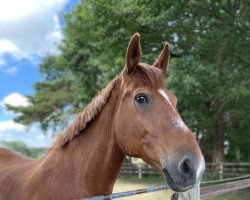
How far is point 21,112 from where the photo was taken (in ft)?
94.3

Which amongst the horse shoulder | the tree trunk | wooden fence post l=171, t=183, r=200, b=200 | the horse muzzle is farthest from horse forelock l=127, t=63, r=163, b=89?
the tree trunk

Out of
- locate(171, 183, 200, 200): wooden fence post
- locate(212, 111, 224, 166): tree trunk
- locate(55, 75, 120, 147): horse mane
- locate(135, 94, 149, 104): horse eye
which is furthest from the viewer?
locate(212, 111, 224, 166): tree trunk

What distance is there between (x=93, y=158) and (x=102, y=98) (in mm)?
403

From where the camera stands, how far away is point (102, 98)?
A: 2.53 metres

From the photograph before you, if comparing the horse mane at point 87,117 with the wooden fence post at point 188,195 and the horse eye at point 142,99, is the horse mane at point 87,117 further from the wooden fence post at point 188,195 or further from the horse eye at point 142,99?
the wooden fence post at point 188,195

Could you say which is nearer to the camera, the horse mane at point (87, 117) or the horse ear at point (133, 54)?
the horse ear at point (133, 54)

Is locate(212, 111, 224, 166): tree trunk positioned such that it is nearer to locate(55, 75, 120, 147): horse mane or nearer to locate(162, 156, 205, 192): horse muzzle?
locate(55, 75, 120, 147): horse mane

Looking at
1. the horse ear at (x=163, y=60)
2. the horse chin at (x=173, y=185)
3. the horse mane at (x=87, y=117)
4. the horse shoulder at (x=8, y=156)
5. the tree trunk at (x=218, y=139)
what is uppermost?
the tree trunk at (x=218, y=139)

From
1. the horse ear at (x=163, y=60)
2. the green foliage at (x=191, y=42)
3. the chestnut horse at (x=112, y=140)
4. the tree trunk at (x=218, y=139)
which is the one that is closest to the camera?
the chestnut horse at (x=112, y=140)

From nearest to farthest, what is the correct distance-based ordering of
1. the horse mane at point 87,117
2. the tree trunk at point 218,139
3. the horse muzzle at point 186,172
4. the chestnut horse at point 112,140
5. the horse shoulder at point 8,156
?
1. the horse muzzle at point 186,172
2. the chestnut horse at point 112,140
3. the horse mane at point 87,117
4. the horse shoulder at point 8,156
5. the tree trunk at point 218,139

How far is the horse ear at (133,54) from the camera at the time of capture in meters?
2.35

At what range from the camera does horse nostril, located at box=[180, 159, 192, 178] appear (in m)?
1.97

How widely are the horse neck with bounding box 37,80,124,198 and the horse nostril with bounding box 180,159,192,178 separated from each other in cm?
57

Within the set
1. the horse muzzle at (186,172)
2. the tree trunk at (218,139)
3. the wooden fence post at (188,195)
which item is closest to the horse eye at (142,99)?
the horse muzzle at (186,172)
